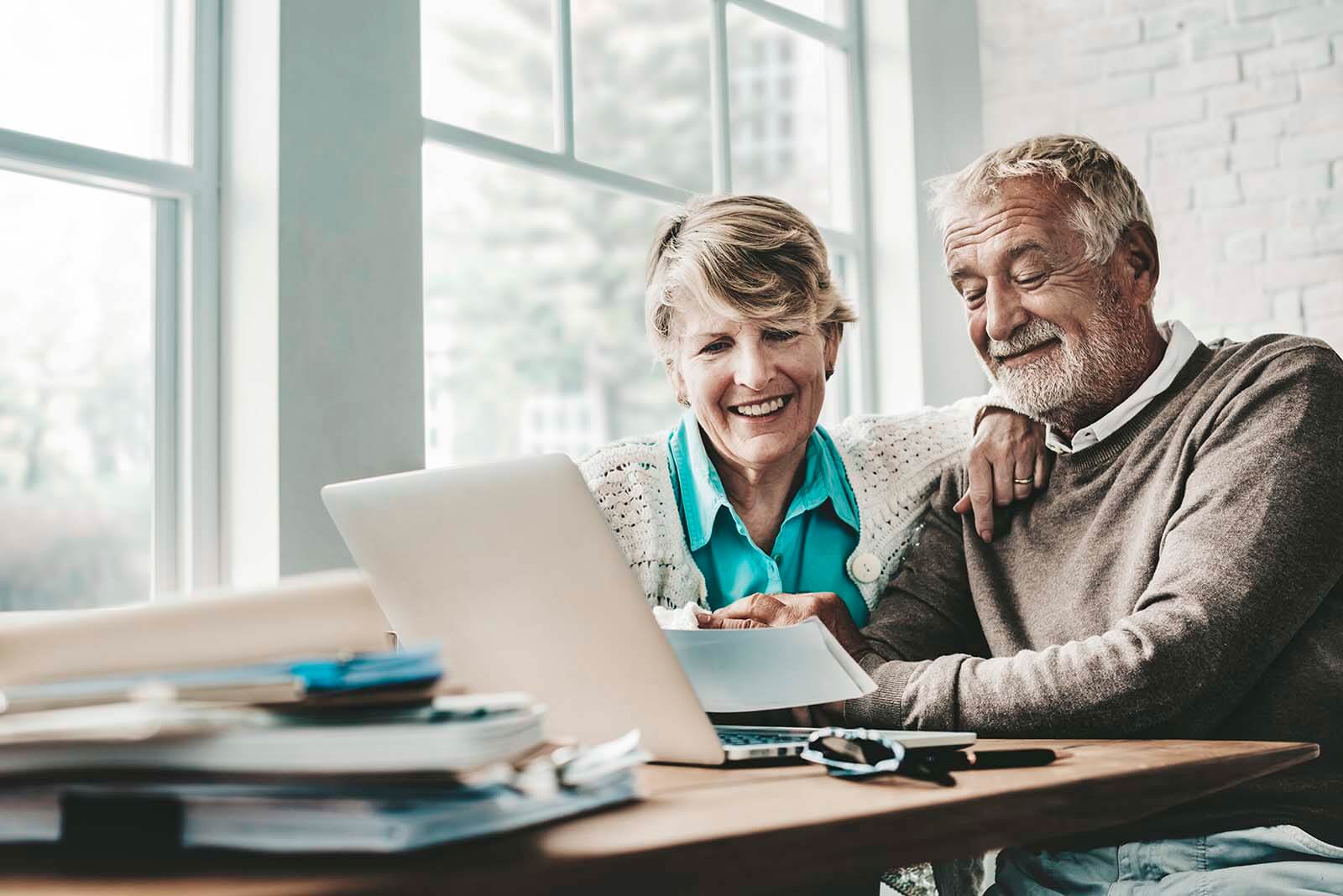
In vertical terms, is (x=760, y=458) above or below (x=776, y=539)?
above

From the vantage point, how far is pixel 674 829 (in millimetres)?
653

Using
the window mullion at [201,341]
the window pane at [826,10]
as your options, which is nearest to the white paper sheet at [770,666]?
the window mullion at [201,341]

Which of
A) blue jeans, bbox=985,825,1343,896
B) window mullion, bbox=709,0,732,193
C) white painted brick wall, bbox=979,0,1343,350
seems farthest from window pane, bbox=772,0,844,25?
blue jeans, bbox=985,825,1343,896

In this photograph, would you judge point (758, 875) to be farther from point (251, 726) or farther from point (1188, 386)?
point (1188, 386)

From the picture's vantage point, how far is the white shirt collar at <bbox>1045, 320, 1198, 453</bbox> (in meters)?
1.81

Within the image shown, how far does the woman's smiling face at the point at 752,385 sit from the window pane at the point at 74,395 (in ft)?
3.37

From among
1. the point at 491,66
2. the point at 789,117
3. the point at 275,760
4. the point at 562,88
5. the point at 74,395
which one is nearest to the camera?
the point at 275,760

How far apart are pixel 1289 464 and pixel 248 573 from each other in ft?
5.46

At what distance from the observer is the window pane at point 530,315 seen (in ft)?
9.39

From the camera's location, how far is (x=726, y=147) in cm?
367

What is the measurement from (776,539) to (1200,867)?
2.44ft

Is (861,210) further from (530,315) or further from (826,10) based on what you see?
(530,315)

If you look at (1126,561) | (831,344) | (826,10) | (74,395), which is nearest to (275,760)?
(1126,561)

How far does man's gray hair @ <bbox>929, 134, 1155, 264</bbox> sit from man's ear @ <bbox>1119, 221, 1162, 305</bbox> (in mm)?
16
